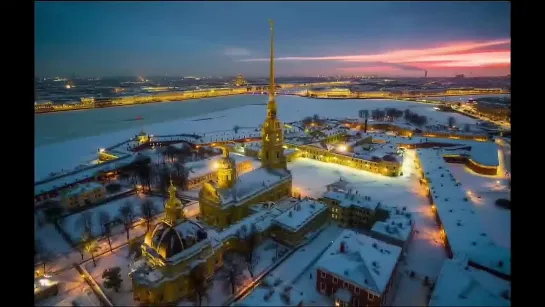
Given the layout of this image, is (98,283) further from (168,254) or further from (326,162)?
(326,162)

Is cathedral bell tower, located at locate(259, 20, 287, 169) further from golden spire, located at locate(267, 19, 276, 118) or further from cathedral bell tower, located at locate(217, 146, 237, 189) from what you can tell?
cathedral bell tower, located at locate(217, 146, 237, 189)

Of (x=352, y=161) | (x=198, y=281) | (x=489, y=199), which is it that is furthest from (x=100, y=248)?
(x=489, y=199)

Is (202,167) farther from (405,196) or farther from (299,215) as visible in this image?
(405,196)

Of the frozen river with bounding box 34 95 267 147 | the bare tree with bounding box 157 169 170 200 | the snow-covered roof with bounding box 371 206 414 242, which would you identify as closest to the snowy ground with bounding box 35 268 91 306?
the bare tree with bounding box 157 169 170 200

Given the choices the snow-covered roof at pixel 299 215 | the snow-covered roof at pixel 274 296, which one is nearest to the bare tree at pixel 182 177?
the snow-covered roof at pixel 299 215

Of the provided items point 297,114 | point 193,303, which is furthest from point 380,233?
point 297,114

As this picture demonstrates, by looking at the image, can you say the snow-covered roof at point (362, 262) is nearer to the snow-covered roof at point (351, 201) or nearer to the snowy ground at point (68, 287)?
the snow-covered roof at point (351, 201)
